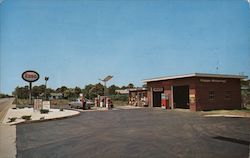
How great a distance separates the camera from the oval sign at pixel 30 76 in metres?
26.5

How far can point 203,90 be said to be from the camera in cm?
2761

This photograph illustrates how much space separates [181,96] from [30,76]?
18824mm

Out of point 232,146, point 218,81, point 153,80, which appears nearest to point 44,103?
point 153,80

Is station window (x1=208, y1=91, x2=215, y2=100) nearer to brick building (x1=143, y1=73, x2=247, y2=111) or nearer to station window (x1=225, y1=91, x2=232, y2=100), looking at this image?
brick building (x1=143, y1=73, x2=247, y2=111)

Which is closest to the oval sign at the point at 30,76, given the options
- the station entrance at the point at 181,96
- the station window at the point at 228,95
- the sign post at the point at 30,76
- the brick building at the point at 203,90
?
the sign post at the point at 30,76

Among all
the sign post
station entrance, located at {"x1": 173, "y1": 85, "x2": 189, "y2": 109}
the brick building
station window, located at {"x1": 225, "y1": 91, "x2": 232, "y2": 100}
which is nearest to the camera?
the sign post

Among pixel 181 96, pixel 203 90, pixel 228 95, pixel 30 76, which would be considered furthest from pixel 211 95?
pixel 30 76

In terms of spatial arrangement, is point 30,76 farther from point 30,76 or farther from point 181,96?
point 181,96

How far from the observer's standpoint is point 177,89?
34094 millimetres

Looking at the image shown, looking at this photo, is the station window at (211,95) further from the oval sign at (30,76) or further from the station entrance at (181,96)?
the oval sign at (30,76)

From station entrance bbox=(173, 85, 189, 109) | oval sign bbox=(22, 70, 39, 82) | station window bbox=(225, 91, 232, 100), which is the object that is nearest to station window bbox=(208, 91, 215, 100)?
station window bbox=(225, 91, 232, 100)

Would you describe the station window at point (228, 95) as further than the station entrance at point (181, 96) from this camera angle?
No

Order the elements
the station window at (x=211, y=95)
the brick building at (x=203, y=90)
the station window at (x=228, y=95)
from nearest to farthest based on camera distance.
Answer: the brick building at (x=203, y=90) < the station window at (x=211, y=95) < the station window at (x=228, y=95)

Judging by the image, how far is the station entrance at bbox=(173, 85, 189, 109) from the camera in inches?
1325
